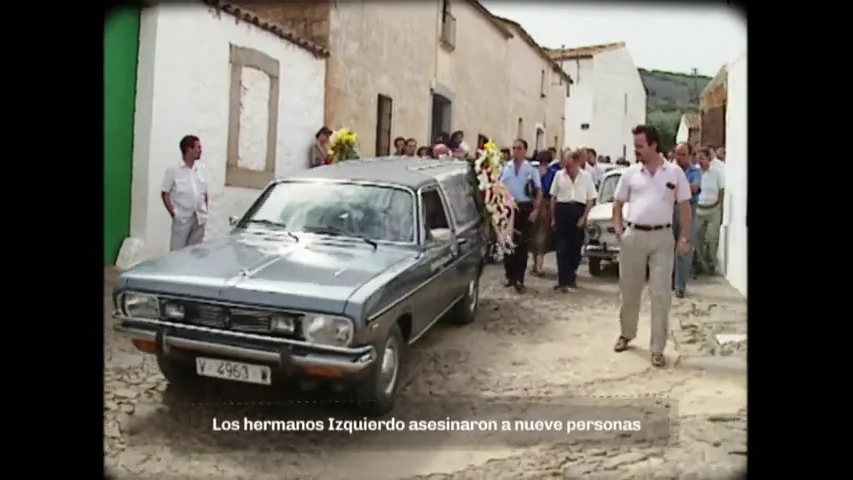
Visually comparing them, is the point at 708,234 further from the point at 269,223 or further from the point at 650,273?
the point at 269,223

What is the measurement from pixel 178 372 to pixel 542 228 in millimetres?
2189

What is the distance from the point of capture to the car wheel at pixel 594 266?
3834mm

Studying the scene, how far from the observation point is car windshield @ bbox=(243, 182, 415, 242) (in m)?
3.54

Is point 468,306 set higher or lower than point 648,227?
lower

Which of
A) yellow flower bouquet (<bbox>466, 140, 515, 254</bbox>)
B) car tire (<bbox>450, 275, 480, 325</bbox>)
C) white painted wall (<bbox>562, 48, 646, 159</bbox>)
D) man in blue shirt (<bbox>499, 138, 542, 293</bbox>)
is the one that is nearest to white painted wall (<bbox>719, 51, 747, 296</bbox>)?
white painted wall (<bbox>562, 48, 646, 159</bbox>)

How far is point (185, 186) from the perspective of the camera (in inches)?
140

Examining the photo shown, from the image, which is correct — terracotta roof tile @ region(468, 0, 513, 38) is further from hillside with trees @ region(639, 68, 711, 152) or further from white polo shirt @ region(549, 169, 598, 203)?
white polo shirt @ region(549, 169, 598, 203)

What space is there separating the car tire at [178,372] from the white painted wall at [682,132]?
2.25 metres

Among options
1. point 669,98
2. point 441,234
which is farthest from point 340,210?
point 669,98
